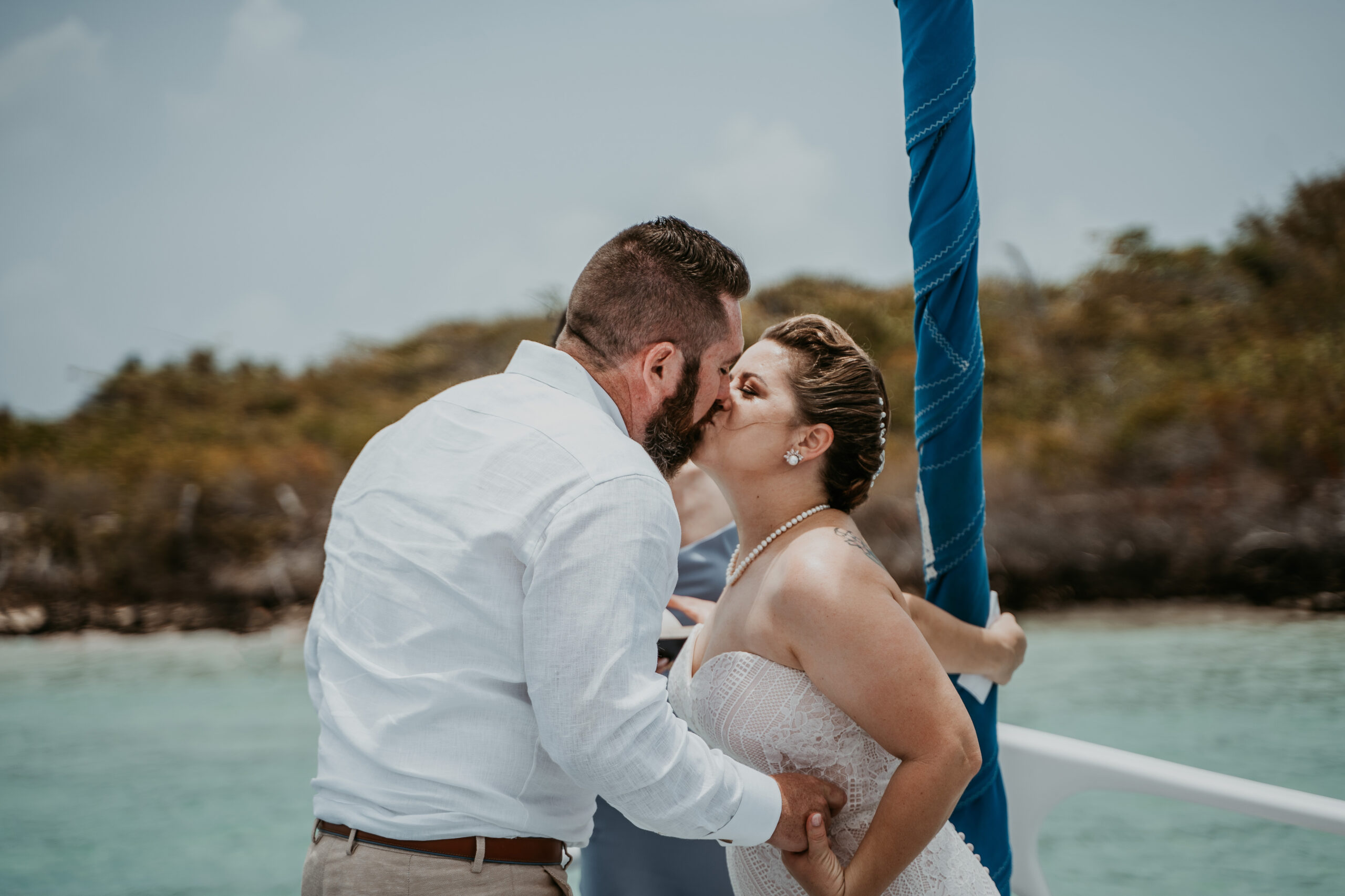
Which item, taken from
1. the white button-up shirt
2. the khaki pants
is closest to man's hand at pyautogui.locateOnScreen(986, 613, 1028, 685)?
the white button-up shirt

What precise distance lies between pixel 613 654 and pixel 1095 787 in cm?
141

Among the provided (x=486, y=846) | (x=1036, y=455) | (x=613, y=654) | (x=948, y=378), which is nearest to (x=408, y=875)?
(x=486, y=846)

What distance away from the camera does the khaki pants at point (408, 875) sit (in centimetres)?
131

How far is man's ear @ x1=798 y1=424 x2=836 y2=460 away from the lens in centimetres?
181

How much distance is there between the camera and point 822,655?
5.11 ft

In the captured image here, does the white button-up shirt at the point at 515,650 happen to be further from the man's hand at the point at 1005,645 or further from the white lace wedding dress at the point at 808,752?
the man's hand at the point at 1005,645

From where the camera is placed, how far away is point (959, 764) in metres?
1.51

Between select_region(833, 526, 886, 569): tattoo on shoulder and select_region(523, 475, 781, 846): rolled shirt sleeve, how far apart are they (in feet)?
1.54

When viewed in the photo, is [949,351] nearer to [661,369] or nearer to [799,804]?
[661,369]

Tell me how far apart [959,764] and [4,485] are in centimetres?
1947

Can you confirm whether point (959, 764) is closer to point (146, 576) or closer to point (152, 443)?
point (146, 576)

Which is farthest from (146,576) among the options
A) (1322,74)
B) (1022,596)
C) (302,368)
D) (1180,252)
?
(1322,74)

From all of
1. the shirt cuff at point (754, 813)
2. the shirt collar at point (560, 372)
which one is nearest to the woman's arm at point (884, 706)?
the shirt cuff at point (754, 813)

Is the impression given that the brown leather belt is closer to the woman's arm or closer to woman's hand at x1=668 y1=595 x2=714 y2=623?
the woman's arm
